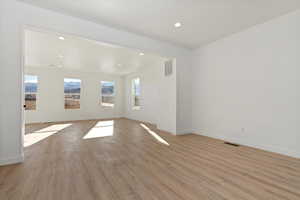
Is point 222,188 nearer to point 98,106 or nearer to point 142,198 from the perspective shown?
point 142,198

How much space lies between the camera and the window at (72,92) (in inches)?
286

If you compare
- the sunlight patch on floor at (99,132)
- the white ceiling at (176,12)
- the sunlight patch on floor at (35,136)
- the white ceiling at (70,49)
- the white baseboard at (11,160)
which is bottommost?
the sunlight patch on floor at (99,132)

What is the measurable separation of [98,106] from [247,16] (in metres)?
7.69

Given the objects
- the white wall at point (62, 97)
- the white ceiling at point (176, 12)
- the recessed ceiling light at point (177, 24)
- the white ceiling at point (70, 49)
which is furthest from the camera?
the white wall at point (62, 97)

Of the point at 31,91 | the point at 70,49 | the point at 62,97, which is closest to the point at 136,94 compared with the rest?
the point at 62,97

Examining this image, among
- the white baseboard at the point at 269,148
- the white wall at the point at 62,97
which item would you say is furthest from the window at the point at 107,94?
the white baseboard at the point at 269,148

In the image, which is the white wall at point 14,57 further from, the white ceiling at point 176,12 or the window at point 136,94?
the window at point 136,94

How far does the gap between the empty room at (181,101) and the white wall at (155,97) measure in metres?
0.09

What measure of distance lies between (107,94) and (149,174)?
7176 mm

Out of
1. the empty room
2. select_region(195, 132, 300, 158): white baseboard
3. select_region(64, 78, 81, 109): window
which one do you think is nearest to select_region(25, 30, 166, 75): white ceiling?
the empty room

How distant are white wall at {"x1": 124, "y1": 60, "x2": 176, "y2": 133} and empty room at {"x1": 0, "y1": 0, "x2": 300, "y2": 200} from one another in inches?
3.6

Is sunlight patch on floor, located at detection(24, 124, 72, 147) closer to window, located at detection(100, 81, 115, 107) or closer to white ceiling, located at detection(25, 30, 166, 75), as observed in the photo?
white ceiling, located at detection(25, 30, 166, 75)

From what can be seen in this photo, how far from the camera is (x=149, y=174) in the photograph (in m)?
1.98

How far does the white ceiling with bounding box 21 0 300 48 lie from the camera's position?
2410 millimetres
